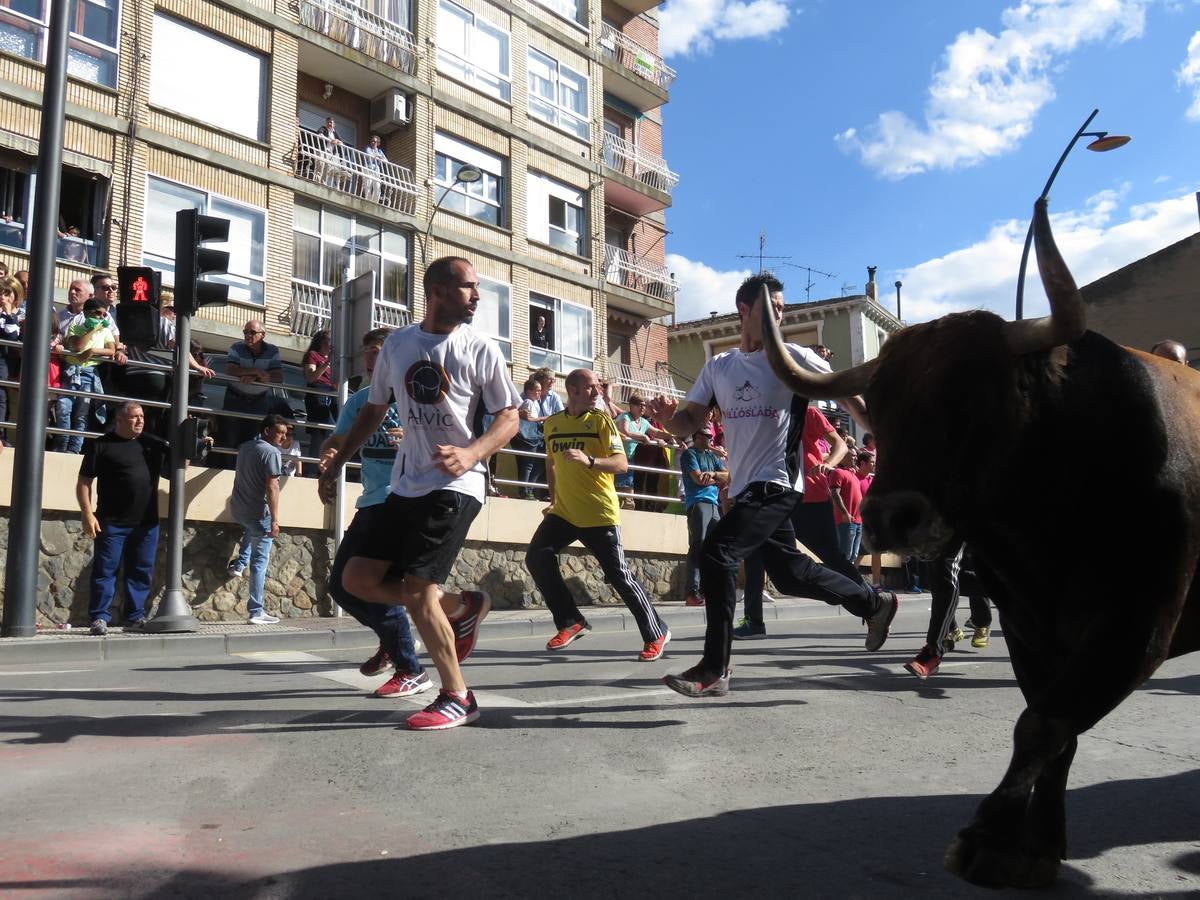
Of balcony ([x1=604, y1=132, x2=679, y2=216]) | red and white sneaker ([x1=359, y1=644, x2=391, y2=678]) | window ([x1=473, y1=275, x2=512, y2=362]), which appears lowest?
red and white sneaker ([x1=359, y1=644, x2=391, y2=678])

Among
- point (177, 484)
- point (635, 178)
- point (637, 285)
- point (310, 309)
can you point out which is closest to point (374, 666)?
point (177, 484)

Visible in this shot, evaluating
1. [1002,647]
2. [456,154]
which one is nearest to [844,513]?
[1002,647]

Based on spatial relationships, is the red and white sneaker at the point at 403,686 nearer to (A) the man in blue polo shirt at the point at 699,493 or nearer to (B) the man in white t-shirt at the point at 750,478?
(B) the man in white t-shirt at the point at 750,478

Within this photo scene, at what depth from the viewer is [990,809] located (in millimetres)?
2340

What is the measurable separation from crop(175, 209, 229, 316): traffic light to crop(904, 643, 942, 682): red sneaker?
263 inches

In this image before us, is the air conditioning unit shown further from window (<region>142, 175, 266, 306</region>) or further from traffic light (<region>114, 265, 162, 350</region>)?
traffic light (<region>114, 265, 162, 350</region>)

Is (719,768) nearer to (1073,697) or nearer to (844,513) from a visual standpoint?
(1073,697)

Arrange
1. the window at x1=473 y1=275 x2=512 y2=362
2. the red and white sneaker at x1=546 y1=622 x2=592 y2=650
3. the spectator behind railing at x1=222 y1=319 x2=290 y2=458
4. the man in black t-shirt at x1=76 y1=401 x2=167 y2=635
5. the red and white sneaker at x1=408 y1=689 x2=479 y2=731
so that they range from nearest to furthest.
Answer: the red and white sneaker at x1=408 y1=689 x2=479 y2=731, the red and white sneaker at x1=546 y1=622 x2=592 y2=650, the man in black t-shirt at x1=76 y1=401 x2=167 y2=635, the spectator behind railing at x1=222 y1=319 x2=290 y2=458, the window at x1=473 y1=275 x2=512 y2=362

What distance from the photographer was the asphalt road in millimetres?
2508

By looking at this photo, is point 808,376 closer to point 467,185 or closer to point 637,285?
point 467,185

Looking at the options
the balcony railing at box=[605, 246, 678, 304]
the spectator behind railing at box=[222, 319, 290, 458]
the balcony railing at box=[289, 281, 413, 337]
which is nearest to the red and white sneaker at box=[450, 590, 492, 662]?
the spectator behind railing at box=[222, 319, 290, 458]

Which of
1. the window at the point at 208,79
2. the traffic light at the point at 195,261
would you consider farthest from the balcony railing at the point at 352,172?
the traffic light at the point at 195,261

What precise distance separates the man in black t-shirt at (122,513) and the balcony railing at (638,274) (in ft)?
67.9

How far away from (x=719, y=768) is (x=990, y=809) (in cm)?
148
